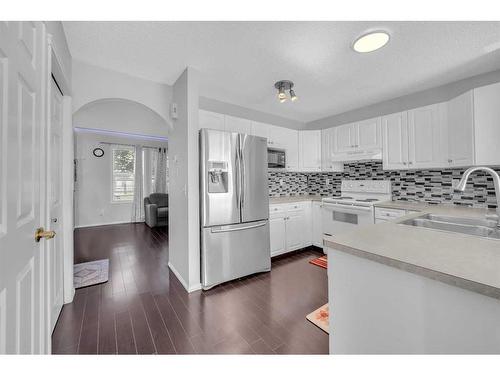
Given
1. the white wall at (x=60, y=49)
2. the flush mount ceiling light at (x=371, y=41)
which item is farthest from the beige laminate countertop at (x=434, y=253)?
the white wall at (x=60, y=49)

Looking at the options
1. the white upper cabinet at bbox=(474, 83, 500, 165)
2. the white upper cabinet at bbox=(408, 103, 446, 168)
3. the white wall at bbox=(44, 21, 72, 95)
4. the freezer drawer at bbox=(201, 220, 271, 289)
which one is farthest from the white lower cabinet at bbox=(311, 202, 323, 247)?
the white wall at bbox=(44, 21, 72, 95)

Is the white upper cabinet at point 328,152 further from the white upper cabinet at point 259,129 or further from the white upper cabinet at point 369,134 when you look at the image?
the white upper cabinet at point 259,129

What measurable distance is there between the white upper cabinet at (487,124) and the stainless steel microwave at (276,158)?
7.12ft

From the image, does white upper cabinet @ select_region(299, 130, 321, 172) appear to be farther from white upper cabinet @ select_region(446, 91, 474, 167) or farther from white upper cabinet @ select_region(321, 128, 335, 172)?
white upper cabinet @ select_region(446, 91, 474, 167)

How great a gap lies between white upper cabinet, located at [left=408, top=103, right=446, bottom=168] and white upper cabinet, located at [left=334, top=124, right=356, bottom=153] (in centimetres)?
73

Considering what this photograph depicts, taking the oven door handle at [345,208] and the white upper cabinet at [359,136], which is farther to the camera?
the white upper cabinet at [359,136]

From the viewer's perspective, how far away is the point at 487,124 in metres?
1.99

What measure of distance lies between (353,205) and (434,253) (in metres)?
2.11

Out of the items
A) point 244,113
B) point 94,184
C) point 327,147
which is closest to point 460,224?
point 327,147

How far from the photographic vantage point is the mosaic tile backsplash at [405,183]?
7.88 feet

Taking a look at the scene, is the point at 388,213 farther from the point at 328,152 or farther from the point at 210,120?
the point at 210,120

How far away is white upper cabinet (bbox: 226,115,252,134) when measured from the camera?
9.32 feet
